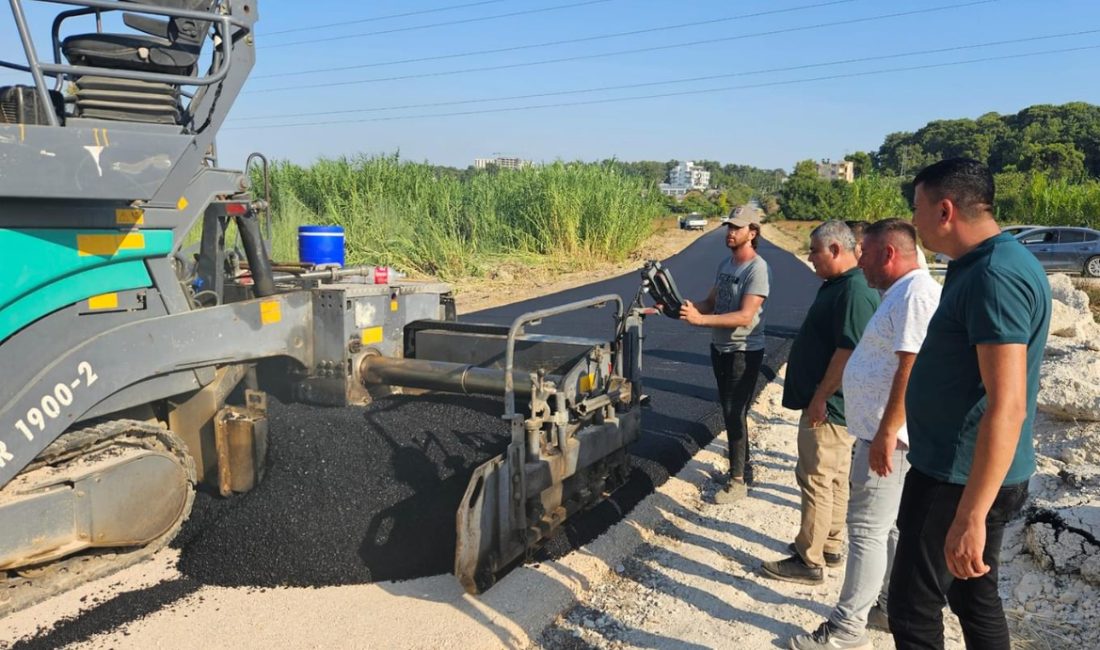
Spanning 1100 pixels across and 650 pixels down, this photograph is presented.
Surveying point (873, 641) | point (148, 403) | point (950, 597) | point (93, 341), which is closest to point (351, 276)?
point (148, 403)

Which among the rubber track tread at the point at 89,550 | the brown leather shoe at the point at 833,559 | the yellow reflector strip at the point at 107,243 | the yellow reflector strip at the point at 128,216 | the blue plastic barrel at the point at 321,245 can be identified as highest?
the yellow reflector strip at the point at 128,216

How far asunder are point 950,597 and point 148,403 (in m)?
3.74

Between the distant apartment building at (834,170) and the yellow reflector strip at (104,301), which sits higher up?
the distant apartment building at (834,170)

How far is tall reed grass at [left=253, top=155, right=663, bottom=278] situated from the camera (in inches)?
735

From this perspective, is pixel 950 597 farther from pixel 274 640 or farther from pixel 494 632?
pixel 274 640

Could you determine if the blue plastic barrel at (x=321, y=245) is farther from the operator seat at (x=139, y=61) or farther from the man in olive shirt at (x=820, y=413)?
the man in olive shirt at (x=820, y=413)

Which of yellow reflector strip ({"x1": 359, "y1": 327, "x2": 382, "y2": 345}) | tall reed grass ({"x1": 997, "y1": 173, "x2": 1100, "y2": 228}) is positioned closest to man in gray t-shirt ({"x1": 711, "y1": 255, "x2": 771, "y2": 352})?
yellow reflector strip ({"x1": 359, "y1": 327, "x2": 382, "y2": 345})

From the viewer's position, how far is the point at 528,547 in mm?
3977

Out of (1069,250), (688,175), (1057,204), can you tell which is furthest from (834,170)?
(688,175)

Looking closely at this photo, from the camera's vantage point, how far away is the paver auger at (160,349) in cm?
328

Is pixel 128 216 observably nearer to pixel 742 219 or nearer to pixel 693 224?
pixel 742 219

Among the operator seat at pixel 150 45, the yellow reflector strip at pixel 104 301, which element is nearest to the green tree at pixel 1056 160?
the operator seat at pixel 150 45

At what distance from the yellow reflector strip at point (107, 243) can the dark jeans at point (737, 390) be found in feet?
10.6

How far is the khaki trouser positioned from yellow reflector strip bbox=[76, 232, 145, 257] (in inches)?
127
